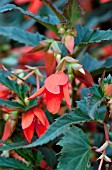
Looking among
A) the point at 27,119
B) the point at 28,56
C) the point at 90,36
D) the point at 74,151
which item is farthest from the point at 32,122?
the point at 28,56

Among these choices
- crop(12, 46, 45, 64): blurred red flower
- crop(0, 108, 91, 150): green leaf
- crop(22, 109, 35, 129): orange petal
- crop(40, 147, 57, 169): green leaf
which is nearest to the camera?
crop(0, 108, 91, 150): green leaf

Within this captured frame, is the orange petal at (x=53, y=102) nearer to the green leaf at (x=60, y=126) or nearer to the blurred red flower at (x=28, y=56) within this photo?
the green leaf at (x=60, y=126)

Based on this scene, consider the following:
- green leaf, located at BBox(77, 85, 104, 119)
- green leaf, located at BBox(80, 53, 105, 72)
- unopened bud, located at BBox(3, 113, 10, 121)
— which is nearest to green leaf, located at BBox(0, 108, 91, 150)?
green leaf, located at BBox(77, 85, 104, 119)

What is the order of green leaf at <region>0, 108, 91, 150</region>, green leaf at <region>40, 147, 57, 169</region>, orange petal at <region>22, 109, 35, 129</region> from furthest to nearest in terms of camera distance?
green leaf at <region>40, 147, 57, 169</region> → orange petal at <region>22, 109, 35, 129</region> → green leaf at <region>0, 108, 91, 150</region>

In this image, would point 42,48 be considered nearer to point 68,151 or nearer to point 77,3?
point 77,3

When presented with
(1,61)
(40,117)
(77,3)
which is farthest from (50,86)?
(1,61)

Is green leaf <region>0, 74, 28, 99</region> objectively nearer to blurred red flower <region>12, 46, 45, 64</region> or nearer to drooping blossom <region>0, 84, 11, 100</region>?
drooping blossom <region>0, 84, 11, 100</region>

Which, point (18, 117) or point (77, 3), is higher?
point (77, 3)
